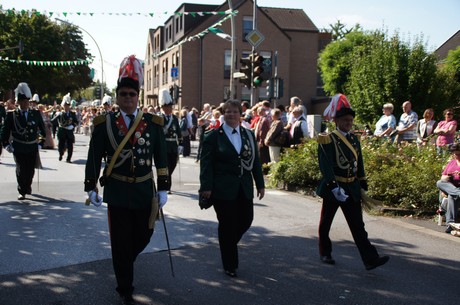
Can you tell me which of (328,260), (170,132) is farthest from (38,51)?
(328,260)

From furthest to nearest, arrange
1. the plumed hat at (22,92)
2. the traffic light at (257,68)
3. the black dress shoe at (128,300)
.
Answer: the traffic light at (257,68) < the plumed hat at (22,92) < the black dress shoe at (128,300)

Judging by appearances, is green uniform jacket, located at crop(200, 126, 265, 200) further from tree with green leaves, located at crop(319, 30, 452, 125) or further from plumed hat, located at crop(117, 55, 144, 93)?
tree with green leaves, located at crop(319, 30, 452, 125)

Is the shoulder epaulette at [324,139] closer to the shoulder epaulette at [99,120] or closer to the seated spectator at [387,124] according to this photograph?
the shoulder epaulette at [99,120]

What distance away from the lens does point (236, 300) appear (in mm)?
4898

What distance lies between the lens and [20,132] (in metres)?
10.0

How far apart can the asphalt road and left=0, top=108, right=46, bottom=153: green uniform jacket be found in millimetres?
1151

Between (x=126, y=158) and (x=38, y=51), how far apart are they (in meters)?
51.2

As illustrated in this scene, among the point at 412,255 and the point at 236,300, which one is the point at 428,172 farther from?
the point at 236,300

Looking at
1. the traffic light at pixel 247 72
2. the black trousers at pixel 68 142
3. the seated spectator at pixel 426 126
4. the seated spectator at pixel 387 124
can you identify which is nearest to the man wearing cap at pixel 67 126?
the black trousers at pixel 68 142

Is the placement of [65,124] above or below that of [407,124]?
below

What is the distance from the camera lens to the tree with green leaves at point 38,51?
5016 cm

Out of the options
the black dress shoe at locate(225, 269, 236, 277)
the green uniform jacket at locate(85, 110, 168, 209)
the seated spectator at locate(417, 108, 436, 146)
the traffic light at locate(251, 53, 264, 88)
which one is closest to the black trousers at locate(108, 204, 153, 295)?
the green uniform jacket at locate(85, 110, 168, 209)

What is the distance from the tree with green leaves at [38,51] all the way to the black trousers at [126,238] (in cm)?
4767

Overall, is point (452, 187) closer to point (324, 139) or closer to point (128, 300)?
point (324, 139)
